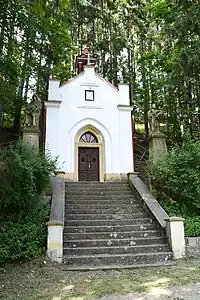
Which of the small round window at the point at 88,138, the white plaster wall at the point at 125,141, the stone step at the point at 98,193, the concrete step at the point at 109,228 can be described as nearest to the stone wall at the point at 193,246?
the concrete step at the point at 109,228

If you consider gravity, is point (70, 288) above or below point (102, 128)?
below

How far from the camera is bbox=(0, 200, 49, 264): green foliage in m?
5.92

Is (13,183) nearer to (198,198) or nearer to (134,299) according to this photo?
(134,299)

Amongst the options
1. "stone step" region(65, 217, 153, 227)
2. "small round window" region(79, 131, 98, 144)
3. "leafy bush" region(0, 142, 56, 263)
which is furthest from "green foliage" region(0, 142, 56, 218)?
"small round window" region(79, 131, 98, 144)

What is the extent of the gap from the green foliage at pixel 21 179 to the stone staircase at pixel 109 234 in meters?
1.22

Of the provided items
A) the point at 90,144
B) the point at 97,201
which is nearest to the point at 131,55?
the point at 90,144

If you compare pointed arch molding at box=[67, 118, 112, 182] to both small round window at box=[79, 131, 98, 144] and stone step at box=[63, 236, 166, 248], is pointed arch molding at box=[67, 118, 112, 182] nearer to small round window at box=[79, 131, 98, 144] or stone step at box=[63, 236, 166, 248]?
small round window at box=[79, 131, 98, 144]

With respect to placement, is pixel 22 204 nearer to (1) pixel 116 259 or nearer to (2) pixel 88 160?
(1) pixel 116 259

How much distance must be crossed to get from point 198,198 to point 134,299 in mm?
4976

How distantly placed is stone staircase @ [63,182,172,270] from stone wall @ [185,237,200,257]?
505 mm

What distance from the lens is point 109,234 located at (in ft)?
23.5

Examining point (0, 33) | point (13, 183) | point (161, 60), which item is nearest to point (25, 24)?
point (0, 33)

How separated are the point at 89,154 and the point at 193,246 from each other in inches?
280

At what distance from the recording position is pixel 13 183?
6.84 m
